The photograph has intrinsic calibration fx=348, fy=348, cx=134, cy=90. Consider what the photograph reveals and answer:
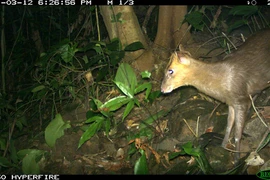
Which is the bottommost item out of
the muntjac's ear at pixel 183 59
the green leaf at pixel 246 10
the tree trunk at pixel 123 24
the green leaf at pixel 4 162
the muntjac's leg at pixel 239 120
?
the green leaf at pixel 4 162

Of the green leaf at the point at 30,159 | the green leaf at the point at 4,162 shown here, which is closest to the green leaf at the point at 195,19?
the green leaf at the point at 30,159

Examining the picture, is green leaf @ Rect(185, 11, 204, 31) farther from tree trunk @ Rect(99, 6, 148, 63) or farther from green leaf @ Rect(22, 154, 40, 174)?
green leaf @ Rect(22, 154, 40, 174)

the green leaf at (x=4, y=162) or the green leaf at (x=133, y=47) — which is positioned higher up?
the green leaf at (x=133, y=47)

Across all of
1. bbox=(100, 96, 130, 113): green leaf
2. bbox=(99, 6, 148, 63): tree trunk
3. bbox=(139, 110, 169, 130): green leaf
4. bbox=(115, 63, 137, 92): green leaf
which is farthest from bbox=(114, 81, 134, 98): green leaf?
bbox=(99, 6, 148, 63): tree trunk

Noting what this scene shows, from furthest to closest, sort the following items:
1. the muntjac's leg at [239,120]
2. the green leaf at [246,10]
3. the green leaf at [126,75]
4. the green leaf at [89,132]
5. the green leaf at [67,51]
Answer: the green leaf at [67,51]
the green leaf at [246,10]
the green leaf at [126,75]
the green leaf at [89,132]
the muntjac's leg at [239,120]

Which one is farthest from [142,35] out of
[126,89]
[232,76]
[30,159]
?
[30,159]

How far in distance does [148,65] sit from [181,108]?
88 centimetres

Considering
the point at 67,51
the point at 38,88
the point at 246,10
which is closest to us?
the point at 246,10

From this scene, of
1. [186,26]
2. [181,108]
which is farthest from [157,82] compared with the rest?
[186,26]

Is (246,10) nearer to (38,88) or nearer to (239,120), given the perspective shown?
(239,120)

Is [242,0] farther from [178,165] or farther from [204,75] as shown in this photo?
[178,165]

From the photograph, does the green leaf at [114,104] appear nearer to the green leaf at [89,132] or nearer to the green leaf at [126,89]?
the green leaf at [126,89]

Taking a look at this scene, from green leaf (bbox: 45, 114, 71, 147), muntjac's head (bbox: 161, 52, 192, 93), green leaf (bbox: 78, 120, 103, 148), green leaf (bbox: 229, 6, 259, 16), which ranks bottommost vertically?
green leaf (bbox: 45, 114, 71, 147)

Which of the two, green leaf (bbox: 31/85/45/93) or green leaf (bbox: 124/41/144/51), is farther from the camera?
green leaf (bbox: 31/85/45/93)
